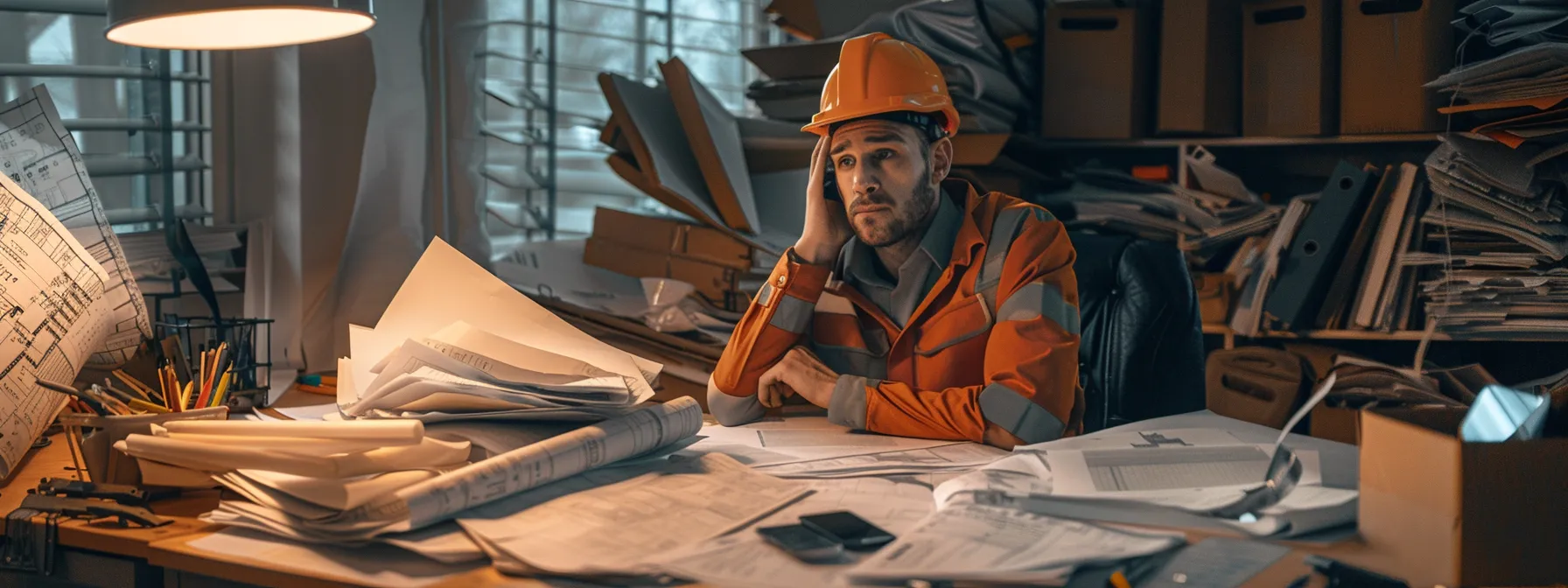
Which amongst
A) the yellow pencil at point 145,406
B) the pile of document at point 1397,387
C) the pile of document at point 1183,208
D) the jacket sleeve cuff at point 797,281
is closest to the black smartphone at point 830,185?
the jacket sleeve cuff at point 797,281

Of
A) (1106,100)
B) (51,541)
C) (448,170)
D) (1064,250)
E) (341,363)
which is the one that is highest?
(1106,100)

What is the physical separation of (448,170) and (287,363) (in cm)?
55

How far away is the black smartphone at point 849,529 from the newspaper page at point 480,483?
282 mm

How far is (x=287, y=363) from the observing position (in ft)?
8.18

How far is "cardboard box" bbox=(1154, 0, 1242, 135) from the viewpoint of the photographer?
3.11 m

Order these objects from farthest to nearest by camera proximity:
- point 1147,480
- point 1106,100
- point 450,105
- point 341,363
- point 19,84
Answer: point 1106,100 < point 450,105 < point 19,84 < point 341,363 < point 1147,480

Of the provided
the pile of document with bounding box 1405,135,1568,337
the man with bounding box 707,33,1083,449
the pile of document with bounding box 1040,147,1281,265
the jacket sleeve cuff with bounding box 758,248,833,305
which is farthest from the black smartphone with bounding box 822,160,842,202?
the pile of document with bounding box 1405,135,1568,337

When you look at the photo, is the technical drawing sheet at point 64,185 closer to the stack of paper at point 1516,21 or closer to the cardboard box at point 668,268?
the cardboard box at point 668,268

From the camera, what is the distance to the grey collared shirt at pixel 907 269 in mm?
1948

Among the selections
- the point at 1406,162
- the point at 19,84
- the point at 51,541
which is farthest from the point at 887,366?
the point at 1406,162

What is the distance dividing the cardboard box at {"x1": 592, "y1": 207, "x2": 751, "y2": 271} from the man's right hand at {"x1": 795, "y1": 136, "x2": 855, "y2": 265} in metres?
0.76

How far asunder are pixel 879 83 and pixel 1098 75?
152cm

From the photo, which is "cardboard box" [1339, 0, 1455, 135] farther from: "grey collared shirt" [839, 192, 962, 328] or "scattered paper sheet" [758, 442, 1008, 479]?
"scattered paper sheet" [758, 442, 1008, 479]

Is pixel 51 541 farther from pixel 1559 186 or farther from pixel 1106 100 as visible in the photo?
pixel 1559 186
